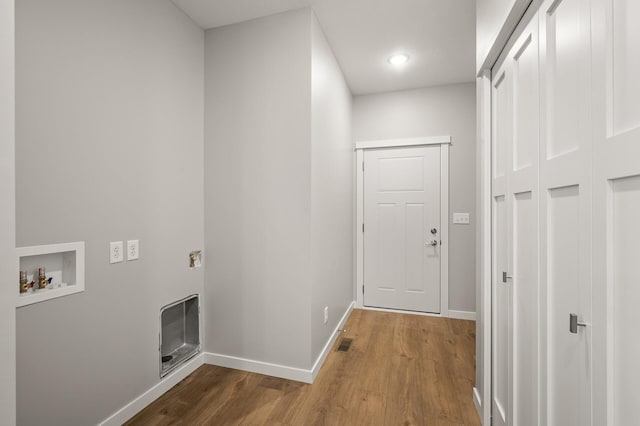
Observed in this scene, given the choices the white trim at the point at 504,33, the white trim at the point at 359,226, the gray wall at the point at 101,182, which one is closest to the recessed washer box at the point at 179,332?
the gray wall at the point at 101,182

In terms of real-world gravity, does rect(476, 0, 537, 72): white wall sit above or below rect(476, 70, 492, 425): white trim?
above

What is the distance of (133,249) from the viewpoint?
1.74 m

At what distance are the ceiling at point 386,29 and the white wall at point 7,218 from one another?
5.35ft

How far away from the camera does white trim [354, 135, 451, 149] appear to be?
11.1ft

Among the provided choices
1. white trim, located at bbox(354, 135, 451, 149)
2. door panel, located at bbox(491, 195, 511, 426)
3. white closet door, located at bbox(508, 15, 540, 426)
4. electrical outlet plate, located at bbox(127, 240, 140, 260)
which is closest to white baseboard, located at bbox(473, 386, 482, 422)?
door panel, located at bbox(491, 195, 511, 426)

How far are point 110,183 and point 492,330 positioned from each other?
2.33m

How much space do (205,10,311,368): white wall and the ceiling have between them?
132 millimetres

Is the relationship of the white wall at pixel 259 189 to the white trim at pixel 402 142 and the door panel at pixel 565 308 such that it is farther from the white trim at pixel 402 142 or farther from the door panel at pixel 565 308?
the white trim at pixel 402 142

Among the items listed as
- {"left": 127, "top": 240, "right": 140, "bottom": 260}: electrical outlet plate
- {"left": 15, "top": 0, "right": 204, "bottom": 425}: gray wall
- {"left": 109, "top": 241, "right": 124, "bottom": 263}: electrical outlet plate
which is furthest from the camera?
{"left": 127, "top": 240, "right": 140, "bottom": 260}: electrical outlet plate

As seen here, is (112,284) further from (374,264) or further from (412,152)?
(412,152)

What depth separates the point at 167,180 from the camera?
199 cm

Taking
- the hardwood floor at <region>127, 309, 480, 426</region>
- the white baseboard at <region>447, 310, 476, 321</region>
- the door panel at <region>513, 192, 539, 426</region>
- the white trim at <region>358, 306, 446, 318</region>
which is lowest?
the hardwood floor at <region>127, 309, 480, 426</region>

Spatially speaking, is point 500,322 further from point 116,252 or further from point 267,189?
point 116,252

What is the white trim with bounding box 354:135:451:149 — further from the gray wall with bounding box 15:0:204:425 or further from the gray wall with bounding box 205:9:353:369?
the gray wall with bounding box 15:0:204:425
